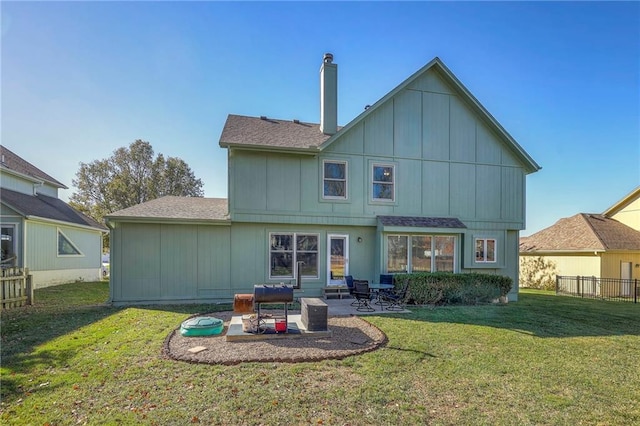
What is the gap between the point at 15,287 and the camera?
1049 cm

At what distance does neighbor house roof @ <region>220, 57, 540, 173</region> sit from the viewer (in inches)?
459

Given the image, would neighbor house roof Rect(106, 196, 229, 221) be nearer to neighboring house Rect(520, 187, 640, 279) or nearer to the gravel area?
the gravel area

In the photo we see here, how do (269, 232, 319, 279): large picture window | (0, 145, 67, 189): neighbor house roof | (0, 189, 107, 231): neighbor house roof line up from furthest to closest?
(0, 145, 67, 189): neighbor house roof, (0, 189, 107, 231): neighbor house roof, (269, 232, 319, 279): large picture window

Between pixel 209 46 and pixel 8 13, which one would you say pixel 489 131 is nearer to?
pixel 209 46

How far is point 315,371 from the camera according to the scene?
4.97 meters

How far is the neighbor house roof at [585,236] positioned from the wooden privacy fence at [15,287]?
26594 mm

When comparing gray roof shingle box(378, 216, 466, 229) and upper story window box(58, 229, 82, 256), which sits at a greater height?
gray roof shingle box(378, 216, 466, 229)

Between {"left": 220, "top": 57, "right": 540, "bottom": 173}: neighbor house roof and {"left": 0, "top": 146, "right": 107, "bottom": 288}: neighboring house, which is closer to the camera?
{"left": 220, "top": 57, "right": 540, "bottom": 173}: neighbor house roof

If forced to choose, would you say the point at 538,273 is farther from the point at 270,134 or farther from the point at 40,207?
the point at 40,207

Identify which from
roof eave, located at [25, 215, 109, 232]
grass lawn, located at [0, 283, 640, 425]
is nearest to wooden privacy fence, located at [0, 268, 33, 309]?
grass lawn, located at [0, 283, 640, 425]

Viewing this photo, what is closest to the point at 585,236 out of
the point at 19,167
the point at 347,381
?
the point at 347,381

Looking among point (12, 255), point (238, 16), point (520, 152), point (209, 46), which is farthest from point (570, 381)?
point (12, 255)

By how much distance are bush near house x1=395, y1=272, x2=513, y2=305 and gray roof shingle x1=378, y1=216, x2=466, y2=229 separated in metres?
2.04

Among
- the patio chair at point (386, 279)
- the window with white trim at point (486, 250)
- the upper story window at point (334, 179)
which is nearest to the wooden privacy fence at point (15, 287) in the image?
the upper story window at point (334, 179)
